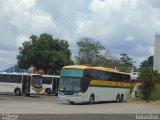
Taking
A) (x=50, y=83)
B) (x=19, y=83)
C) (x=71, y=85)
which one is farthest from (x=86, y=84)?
(x=50, y=83)

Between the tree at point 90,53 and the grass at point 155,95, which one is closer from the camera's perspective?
the grass at point 155,95

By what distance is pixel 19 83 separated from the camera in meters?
54.0

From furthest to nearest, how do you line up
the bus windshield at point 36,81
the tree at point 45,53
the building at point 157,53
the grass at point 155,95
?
the building at point 157,53
the tree at point 45,53
the bus windshield at point 36,81
the grass at point 155,95

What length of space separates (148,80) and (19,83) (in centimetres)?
1453

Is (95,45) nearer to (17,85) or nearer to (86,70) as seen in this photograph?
(17,85)

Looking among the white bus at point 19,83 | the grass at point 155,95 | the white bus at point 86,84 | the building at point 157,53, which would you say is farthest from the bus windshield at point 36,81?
the building at point 157,53

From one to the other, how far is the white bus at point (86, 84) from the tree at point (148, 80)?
8313 millimetres

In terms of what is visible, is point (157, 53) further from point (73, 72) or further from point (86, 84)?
point (73, 72)

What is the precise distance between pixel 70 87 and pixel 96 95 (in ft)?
12.1

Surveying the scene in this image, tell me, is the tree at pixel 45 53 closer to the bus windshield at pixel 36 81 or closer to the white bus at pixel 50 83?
the white bus at pixel 50 83

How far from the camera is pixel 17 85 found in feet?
177

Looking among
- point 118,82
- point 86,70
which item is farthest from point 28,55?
point 86,70

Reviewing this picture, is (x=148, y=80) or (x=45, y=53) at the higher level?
(x=45, y=53)

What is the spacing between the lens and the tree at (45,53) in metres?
70.9
